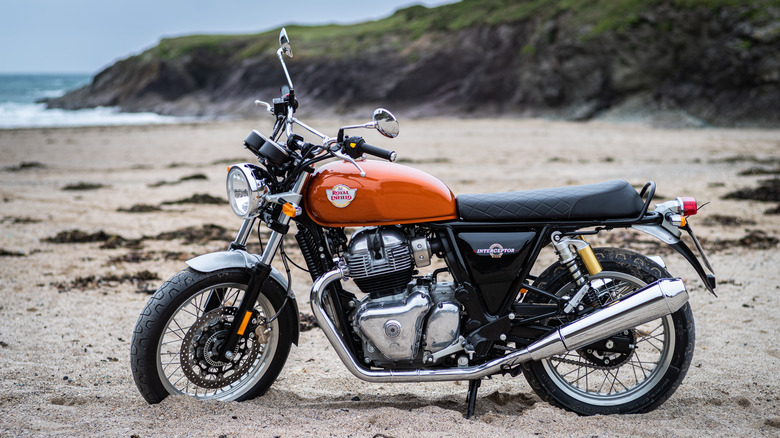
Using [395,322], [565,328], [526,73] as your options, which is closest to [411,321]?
[395,322]

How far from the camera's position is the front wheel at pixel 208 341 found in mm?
3424

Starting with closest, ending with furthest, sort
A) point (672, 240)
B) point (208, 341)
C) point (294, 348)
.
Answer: point (672, 240) → point (208, 341) → point (294, 348)

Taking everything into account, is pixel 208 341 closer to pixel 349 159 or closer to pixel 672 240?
pixel 349 159

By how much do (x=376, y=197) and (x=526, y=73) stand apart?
107 ft

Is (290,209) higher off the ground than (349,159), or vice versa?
(349,159)

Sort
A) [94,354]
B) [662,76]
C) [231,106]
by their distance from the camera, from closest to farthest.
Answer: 1. [94,354]
2. [662,76]
3. [231,106]

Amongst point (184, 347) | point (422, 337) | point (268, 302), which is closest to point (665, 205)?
point (422, 337)

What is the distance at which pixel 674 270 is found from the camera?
21.0 ft

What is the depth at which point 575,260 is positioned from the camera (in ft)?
11.5

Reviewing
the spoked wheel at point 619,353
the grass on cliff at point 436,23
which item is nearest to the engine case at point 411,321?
the spoked wheel at point 619,353

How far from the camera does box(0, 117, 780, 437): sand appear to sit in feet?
11.0

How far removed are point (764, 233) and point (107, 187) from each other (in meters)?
10.8

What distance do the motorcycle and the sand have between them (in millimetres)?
251

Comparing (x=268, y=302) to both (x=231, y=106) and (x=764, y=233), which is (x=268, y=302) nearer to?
(x=764, y=233)
